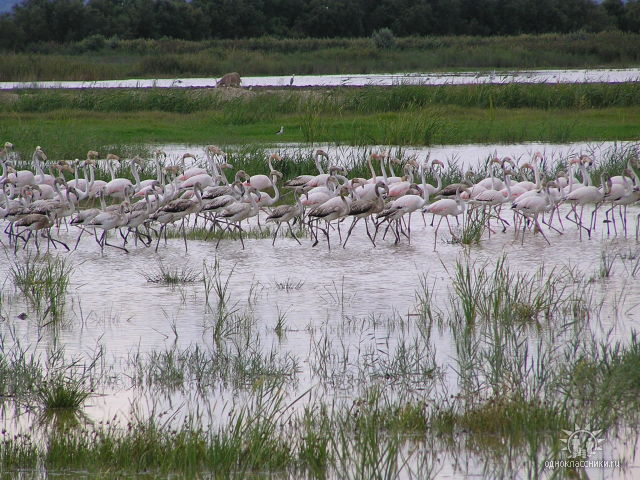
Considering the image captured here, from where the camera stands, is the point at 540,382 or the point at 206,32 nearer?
the point at 540,382

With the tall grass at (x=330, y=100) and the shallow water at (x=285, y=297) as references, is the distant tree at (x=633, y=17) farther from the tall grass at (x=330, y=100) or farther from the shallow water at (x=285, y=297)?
the shallow water at (x=285, y=297)

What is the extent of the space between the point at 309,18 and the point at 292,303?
57012mm

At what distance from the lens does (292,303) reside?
8.36 metres

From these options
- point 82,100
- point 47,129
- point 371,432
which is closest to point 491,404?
point 371,432

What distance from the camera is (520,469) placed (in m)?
4.74

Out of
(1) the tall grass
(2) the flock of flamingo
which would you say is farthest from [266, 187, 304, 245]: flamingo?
(1) the tall grass

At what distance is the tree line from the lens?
58.0 m

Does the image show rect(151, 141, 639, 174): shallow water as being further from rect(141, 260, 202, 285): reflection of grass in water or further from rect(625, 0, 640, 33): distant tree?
rect(625, 0, 640, 33): distant tree

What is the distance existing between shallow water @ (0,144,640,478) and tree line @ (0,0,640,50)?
49104mm

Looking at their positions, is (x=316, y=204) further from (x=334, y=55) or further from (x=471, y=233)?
(x=334, y=55)

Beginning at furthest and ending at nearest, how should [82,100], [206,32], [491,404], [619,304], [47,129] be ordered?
[206,32]
[82,100]
[47,129]
[619,304]
[491,404]

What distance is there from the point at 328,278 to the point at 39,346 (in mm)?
3321

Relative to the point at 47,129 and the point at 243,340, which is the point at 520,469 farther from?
the point at 47,129

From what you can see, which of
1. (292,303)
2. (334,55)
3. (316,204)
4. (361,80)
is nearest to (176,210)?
(316,204)
